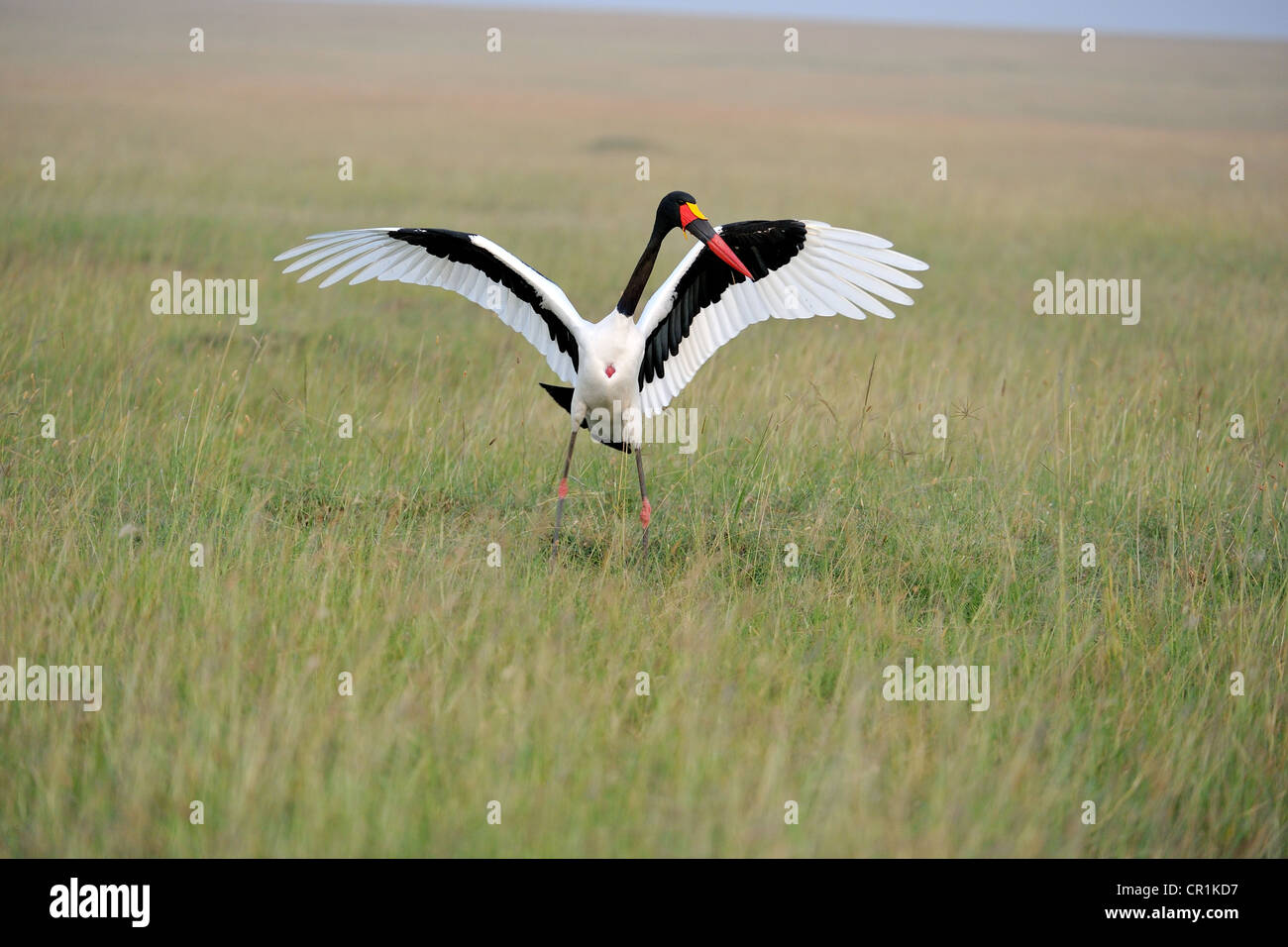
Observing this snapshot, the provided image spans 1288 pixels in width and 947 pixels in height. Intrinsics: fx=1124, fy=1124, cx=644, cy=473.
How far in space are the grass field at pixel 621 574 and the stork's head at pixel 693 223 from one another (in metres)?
1.56

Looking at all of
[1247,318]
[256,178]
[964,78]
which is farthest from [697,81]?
[1247,318]

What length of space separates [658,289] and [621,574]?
1.57 metres

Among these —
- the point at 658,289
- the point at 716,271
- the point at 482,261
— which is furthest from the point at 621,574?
the point at 482,261

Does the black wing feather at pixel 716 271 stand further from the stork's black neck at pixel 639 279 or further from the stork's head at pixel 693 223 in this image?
the stork's black neck at pixel 639 279

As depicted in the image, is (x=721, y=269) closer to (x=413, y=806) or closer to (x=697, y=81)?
(x=413, y=806)

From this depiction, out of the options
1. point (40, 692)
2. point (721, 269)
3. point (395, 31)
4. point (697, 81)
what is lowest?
point (40, 692)

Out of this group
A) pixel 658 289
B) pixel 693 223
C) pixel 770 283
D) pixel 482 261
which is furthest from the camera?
pixel 482 261

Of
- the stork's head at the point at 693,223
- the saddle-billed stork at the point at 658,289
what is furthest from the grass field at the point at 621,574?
the stork's head at the point at 693,223

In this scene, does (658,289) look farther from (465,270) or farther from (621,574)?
(621,574)

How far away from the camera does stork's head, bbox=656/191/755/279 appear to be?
19.3 feet

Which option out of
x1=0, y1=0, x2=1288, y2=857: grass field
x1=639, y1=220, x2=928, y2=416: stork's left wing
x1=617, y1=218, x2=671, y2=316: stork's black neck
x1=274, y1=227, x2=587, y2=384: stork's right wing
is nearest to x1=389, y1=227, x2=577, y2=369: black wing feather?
x1=274, y1=227, x2=587, y2=384: stork's right wing

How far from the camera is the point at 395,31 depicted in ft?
287

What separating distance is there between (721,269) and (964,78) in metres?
74.5

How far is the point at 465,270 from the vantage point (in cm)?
669
